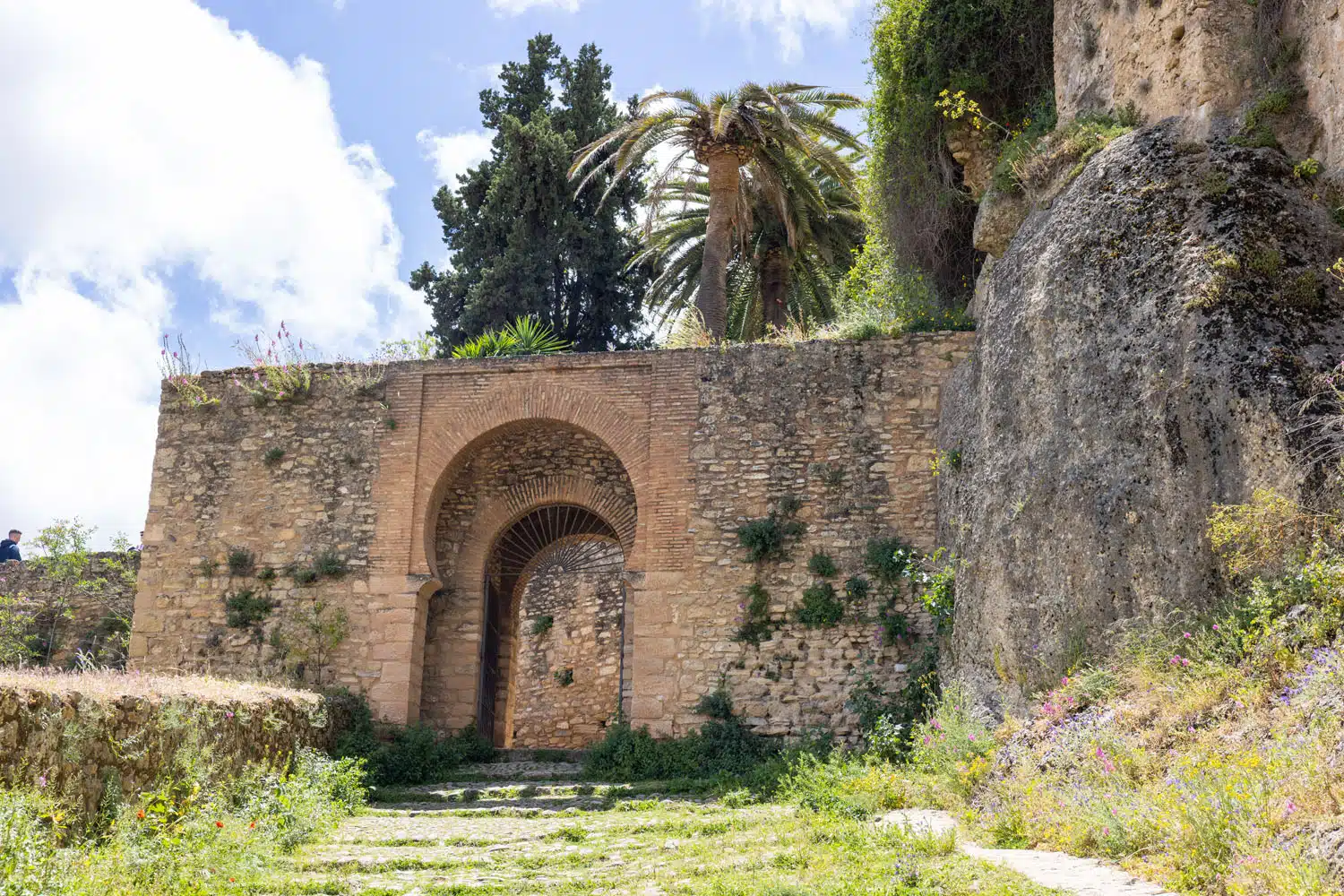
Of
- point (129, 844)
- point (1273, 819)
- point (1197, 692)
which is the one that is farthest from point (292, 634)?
point (1273, 819)

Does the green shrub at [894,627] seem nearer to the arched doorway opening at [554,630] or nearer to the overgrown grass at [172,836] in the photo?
the arched doorway opening at [554,630]

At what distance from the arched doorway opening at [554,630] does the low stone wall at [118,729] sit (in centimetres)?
540

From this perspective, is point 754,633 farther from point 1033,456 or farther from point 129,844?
point 129,844

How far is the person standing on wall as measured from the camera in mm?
18344

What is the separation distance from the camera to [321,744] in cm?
1196

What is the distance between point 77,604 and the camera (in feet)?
53.9

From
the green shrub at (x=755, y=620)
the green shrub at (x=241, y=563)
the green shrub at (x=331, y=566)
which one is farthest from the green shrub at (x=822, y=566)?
the green shrub at (x=241, y=563)

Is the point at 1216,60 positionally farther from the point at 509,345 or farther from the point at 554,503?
the point at 554,503

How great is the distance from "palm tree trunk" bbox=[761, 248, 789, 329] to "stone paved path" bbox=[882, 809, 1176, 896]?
656 inches

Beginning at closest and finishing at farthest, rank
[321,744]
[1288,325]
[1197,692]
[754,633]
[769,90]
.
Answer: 1. [1197,692]
2. [1288,325]
3. [321,744]
4. [754,633]
5. [769,90]

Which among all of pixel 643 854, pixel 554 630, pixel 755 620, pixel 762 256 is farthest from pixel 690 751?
pixel 762 256

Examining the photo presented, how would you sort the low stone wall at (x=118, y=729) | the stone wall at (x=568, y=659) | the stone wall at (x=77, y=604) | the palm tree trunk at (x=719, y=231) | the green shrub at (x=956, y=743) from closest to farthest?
the low stone wall at (x=118, y=729) → the green shrub at (x=956, y=743) → the stone wall at (x=77, y=604) → the stone wall at (x=568, y=659) → the palm tree trunk at (x=719, y=231)

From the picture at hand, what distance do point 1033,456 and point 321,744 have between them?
25.0 ft

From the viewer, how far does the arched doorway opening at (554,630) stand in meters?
15.9
